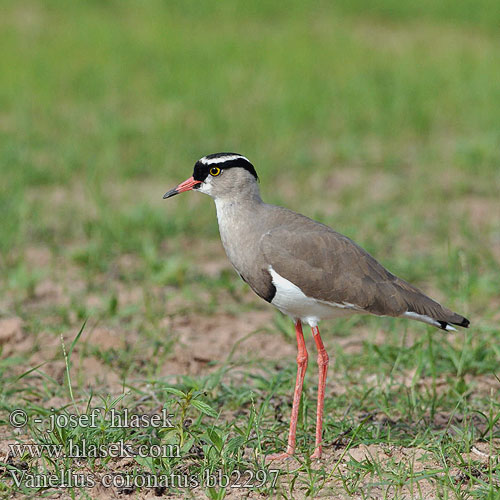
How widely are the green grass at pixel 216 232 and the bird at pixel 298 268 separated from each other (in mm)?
469

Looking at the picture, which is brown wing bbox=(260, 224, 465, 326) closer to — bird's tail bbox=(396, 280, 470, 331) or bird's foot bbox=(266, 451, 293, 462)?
bird's tail bbox=(396, 280, 470, 331)

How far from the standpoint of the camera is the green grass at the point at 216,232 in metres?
3.89

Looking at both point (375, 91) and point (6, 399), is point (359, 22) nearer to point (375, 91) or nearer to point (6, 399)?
point (375, 91)

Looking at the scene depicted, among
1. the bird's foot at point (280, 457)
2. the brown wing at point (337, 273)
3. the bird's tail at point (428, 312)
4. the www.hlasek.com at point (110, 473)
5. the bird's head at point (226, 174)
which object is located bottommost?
the bird's foot at point (280, 457)

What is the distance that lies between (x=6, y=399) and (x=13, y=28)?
1241 centimetres

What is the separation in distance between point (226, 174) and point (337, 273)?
766mm

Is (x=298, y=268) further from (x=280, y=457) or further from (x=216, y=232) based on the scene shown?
(x=216, y=232)

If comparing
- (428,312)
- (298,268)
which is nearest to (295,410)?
(298,268)

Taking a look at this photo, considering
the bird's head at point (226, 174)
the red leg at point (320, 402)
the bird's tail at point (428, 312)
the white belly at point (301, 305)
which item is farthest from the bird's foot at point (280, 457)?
the bird's head at point (226, 174)

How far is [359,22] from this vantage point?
19516 millimetres

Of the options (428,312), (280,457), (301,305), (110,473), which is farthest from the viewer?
(428,312)

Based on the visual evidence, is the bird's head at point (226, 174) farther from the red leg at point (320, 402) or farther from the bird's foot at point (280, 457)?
the bird's foot at point (280, 457)

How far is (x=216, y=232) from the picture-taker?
7.34 meters

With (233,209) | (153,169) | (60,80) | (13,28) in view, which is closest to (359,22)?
(13,28)
